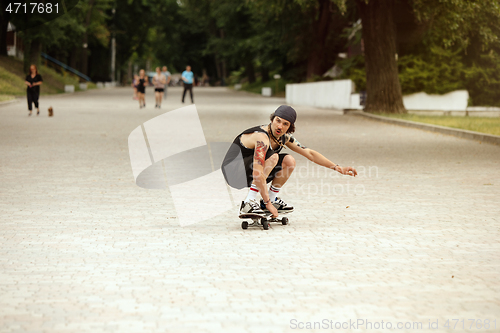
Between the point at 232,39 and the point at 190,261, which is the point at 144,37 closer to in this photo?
the point at 232,39

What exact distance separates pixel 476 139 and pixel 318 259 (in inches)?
525

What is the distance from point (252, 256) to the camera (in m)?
6.18

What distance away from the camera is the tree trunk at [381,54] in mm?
28000

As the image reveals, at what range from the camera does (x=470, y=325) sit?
4402mm

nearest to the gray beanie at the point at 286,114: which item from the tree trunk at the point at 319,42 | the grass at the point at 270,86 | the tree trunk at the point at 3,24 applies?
the tree trunk at the point at 319,42

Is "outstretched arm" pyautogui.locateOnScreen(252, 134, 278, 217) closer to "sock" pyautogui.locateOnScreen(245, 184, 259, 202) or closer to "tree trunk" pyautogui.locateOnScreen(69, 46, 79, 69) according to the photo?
"sock" pyautogui.locateOnScreen(245, 184, 259, 202)

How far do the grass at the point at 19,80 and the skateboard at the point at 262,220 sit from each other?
3704 cm

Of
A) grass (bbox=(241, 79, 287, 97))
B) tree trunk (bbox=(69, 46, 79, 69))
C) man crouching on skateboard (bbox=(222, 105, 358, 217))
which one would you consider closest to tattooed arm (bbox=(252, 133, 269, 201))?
man crouching on skateboard (bbox=(222, 105, 358, 217))

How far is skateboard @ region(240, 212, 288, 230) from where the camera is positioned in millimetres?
7293

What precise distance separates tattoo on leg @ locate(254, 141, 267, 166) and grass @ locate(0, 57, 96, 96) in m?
37.3

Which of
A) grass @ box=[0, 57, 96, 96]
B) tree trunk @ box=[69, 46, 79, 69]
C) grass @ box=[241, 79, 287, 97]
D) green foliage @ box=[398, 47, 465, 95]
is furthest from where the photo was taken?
tree trunk @ box=[69, 46, 79, 69]

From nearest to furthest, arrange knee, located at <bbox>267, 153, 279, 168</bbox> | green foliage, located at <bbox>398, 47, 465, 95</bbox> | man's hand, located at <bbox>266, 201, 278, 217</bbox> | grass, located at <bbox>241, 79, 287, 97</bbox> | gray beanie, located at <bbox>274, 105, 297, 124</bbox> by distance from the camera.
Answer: gray beanie, located at <bbox>274, 105, 297, 124</bbox>, man's hand, located at <bbox>266, 201, 278, 217</bbox>, knee, located at <bbox>267, 153, 279, 168</bbox>, green foliage, located at <bbox>398, 47, 465, 95</bbox>, grass, located at <bbox>241, 79, 287, 97</bbox>

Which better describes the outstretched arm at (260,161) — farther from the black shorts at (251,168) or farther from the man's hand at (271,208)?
the black shorts at (251,168)

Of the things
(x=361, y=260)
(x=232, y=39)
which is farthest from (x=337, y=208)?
(x=232, y=39)
